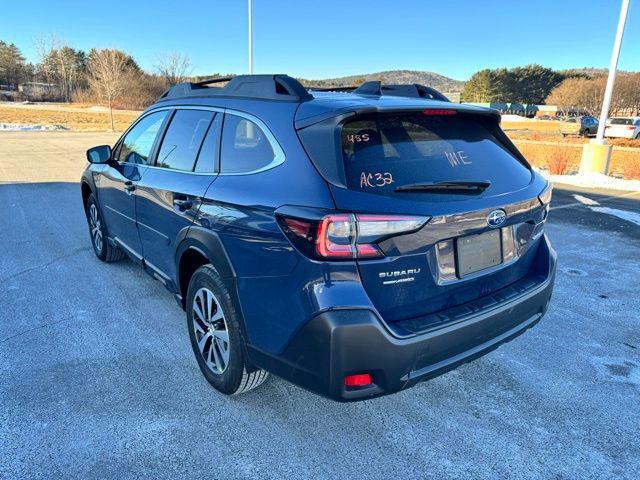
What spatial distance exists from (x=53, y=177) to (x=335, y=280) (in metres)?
11.3

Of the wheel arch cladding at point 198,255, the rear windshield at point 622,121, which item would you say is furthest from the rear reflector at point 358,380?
the rear windshield at point 622,121

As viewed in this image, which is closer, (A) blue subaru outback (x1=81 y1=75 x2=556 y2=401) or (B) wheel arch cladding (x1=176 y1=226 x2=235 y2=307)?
Result: (A) blue subaru outback (x1=81 y1=75 x2=556 y2=401)

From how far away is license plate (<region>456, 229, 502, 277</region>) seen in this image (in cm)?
232

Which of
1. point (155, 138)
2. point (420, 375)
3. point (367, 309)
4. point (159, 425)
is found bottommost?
point (159, 425)

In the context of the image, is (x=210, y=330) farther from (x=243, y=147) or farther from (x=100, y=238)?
(x=100, y=238)

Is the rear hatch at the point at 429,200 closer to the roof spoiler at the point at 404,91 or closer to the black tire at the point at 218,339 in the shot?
the roof spoiler at the point at 404,91

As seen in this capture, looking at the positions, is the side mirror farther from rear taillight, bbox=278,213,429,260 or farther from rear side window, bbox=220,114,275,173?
rear taillight, bbox=278,213,429,260

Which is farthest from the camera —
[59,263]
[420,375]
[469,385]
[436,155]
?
[59,263]

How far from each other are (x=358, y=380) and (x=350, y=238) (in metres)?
0.64

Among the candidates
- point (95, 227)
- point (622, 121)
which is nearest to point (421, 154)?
point (95, 227)

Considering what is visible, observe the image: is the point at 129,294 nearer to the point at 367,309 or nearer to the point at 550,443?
the point at 367,309

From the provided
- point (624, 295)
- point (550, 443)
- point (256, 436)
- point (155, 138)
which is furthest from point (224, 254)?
point (624, 295)

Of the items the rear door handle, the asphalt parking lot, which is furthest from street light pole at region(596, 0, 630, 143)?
the rear door handle

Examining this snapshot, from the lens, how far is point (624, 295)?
445 centimetres
